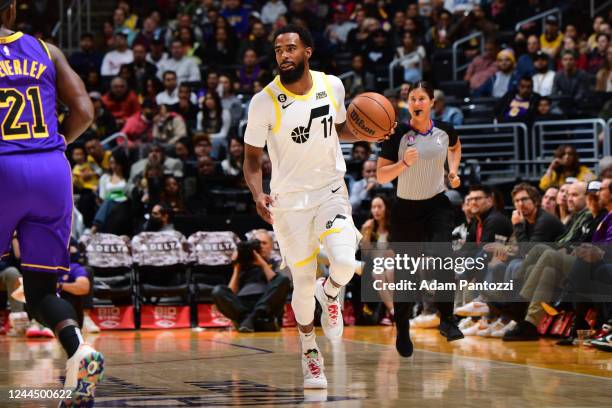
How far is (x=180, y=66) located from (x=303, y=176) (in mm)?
13100

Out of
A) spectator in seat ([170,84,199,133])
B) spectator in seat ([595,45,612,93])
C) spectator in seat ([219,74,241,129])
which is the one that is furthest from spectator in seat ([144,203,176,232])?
spectator in seat ([595,45,612,93])

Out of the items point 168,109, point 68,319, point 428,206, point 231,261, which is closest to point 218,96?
point 168,109

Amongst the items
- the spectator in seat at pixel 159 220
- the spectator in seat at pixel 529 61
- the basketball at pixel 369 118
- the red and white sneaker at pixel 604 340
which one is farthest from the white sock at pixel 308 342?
the spectator in seat at pixel 529 61

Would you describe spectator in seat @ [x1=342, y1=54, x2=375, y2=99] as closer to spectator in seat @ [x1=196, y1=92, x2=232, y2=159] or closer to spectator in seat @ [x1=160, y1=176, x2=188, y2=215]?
spectator in seat @ [x1=196, y1=92, x2=232, y2=159]

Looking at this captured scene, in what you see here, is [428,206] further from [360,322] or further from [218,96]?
[218,96]

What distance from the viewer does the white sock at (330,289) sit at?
7684 mm

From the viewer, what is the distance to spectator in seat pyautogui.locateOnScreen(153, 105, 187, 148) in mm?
17594

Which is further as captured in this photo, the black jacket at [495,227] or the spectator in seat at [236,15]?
the spectator in seat at [236,15]

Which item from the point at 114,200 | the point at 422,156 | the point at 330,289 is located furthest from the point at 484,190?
the point at 114,200

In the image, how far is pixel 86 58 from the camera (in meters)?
20.6

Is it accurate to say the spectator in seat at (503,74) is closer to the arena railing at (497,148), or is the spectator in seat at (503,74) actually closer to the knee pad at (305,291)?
the arena railing at (497,148)

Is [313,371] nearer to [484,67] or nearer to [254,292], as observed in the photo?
[254,292]

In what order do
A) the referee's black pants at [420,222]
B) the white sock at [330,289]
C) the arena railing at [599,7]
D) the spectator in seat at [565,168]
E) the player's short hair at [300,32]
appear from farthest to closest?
the arena railing at [599,7] < the spectator in seat at [565,168] < the referee's black pants at [420,222] < the white sock at [330,289] < the player's short hair at [300,32]

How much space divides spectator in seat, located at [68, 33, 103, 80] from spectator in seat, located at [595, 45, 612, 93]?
932 centimetres
